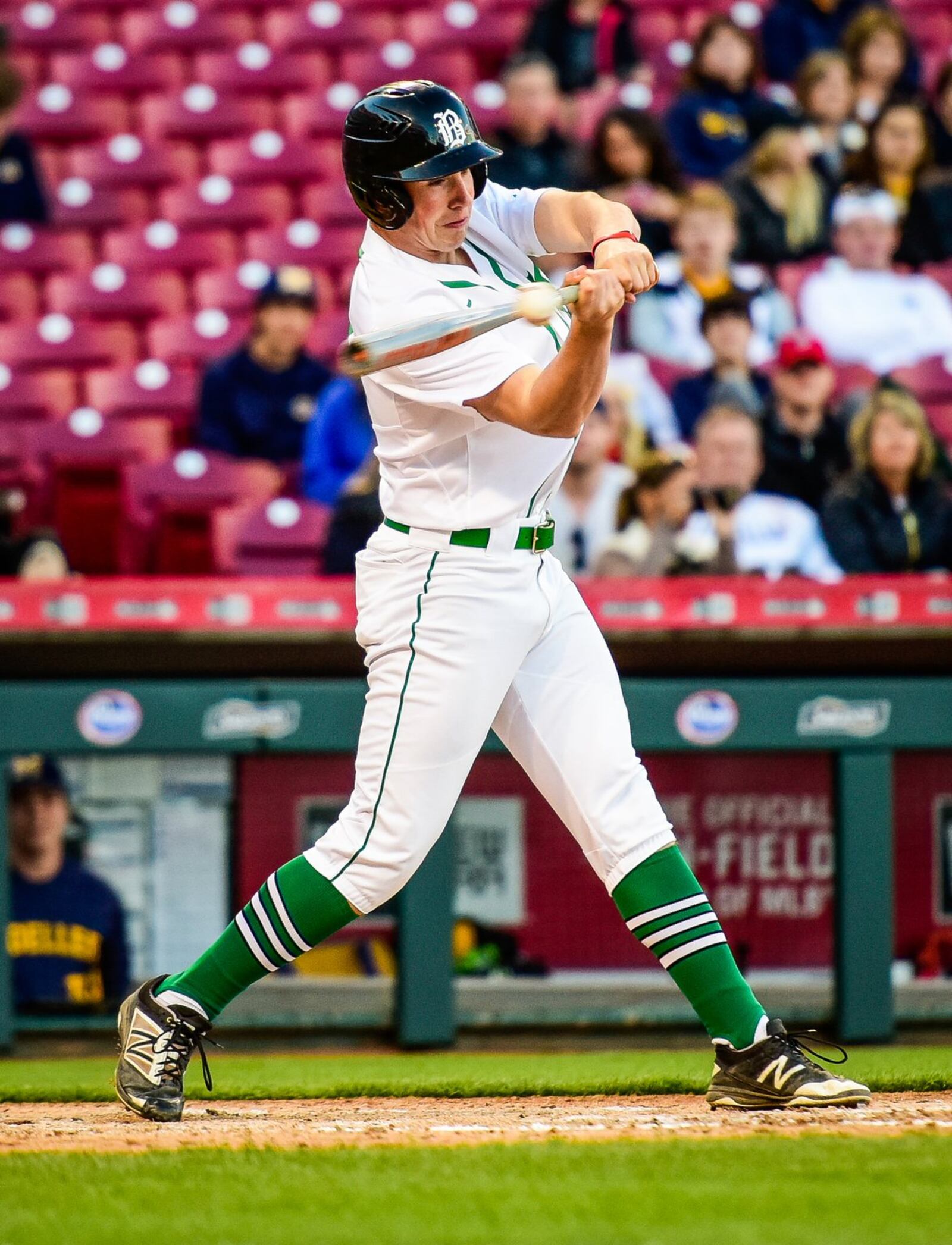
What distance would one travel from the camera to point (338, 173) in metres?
7.54

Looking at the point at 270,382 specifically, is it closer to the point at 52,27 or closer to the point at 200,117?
the point at 200,117

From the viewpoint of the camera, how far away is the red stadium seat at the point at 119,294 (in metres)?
6.94

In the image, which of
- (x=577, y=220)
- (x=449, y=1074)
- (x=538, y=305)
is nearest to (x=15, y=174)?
(x=449, y=1074)

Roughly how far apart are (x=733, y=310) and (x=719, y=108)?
158cm

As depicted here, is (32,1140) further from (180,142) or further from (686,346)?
(180,142)

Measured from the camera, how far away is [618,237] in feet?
8.65

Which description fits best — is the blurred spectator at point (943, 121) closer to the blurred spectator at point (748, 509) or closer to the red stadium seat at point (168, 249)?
the blurred spectator at point (748, 509)

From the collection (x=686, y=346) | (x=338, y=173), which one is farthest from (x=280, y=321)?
(x=338, y=173)

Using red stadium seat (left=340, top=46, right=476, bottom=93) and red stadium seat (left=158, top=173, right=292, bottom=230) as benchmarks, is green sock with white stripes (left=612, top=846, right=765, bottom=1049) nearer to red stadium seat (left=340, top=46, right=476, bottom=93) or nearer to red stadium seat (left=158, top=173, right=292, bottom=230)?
red stadium seat (left=158, top=173, right=292, bottom=230)

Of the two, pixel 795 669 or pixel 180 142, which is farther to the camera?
pixel 180 142

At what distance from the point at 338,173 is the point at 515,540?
16.8ft

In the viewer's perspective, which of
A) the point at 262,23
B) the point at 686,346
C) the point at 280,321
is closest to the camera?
the point at 280,321

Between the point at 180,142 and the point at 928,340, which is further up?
the point at 180,142

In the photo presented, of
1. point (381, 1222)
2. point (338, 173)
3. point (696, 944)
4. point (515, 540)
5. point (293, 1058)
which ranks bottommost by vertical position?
point (293, 1058)
